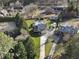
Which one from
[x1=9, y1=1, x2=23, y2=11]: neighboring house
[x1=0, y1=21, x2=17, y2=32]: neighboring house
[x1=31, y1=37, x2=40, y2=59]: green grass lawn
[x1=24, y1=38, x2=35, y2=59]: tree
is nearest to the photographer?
[x1=24, y1=38, x2=35, y2=59]: tree

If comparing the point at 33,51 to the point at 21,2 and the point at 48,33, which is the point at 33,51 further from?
the point at 21,2

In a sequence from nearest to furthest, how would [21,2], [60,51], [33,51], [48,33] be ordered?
[33,51] → [60,51] → [48,33] → [21,2]

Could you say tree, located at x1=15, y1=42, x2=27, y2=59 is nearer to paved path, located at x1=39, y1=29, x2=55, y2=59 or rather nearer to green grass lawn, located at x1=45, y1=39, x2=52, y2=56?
paved path, located at x1=39, y1=29, x2=55, y2=59

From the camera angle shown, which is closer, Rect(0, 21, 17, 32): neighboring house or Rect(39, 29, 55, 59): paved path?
Rect(39, 29, 55, 59): paved path

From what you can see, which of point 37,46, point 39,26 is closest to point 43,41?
point 37,46

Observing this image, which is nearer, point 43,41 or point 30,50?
point 30,50

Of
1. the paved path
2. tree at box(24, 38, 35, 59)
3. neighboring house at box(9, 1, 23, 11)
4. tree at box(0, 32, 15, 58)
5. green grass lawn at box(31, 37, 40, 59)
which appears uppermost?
tree at box(0, 32, 15, 58)

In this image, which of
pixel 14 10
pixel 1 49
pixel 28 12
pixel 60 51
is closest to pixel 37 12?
pixel 28 12

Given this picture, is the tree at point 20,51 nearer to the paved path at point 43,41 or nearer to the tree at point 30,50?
the tree at point 30,50

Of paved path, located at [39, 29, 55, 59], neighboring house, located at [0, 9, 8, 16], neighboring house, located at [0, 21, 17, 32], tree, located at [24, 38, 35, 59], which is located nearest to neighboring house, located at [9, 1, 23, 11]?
neighboring house, located at [0, 9, 8, 16]

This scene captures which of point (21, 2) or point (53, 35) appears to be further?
point (21, 2)

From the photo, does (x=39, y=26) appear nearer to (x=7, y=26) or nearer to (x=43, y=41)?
(x=43, y=41)
